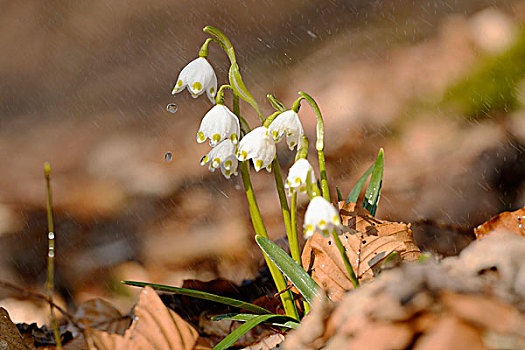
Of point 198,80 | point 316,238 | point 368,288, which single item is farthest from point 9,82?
point 368,288

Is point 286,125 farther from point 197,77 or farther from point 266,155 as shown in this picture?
point 197,77

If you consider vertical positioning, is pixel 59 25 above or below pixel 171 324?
above

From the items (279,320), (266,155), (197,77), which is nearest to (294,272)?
(279,320)

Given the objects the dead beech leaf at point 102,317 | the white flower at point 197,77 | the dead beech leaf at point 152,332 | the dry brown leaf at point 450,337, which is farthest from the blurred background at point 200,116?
the dry brown leaf at point 450,337

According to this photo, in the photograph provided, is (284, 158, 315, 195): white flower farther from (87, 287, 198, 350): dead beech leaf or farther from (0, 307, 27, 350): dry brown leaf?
(0, 307, 27, 350): dry brown leaf

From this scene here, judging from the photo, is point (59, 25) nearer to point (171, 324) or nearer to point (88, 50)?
point (88, 50)

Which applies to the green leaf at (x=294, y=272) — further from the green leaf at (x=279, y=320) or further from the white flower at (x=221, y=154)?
the white flower at (x=221, y=154)
